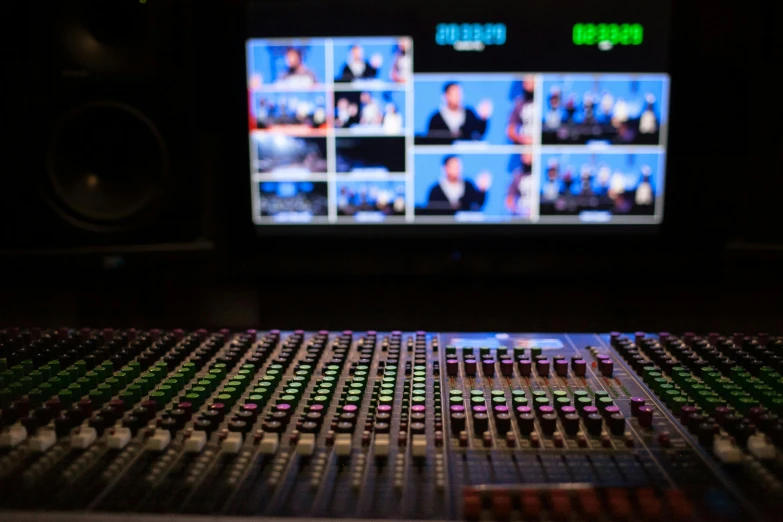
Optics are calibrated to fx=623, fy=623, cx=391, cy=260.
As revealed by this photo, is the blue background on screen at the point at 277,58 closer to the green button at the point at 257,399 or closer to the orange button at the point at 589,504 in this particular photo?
the green button at the point at 257,399

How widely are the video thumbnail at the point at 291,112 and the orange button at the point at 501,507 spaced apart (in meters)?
0.85

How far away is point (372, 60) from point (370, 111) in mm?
94

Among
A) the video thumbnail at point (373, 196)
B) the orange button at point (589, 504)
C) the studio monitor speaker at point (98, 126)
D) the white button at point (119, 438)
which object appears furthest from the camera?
the video thumbnail at point (373, 196)

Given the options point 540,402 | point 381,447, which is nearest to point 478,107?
point 540,402

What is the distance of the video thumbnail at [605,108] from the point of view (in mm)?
1154

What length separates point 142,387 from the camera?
28.0 inches

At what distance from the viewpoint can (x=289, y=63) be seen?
1174mm

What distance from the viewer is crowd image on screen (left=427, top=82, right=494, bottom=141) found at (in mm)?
1170

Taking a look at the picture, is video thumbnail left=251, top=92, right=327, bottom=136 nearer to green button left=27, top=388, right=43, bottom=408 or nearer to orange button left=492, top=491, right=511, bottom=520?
green button left=27, top=388, right=43, bottom=408

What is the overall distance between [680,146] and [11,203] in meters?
1.24

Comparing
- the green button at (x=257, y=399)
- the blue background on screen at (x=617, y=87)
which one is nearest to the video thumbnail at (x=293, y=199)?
the blue background on screen at (x=617, y=87)

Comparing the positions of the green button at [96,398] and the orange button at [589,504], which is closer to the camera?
the orange button at [589,504]

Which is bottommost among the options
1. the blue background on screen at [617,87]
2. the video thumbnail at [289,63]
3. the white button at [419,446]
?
the white button at [419,446]

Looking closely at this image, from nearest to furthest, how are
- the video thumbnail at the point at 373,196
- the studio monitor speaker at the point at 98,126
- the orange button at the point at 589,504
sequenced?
the orange button at the point at 589,504 → the studio monitor speaker at the point at 98,126 → the video thumbnail at the point at 373,196
